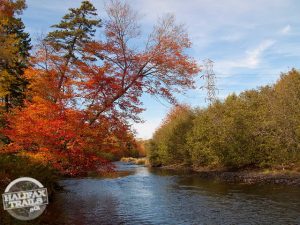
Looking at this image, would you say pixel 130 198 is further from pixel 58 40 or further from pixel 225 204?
pixel 58 40

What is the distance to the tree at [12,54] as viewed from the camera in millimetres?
21922

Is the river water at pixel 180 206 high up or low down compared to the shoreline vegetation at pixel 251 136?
down

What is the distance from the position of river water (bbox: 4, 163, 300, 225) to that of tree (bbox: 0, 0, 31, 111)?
989cm

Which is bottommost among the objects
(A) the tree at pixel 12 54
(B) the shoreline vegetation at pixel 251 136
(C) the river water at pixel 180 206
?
(C) the river water at pixel 180 206

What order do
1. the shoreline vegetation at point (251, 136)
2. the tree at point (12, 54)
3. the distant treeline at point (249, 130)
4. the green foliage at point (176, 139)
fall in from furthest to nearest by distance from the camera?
the green foliage at point (176, 139), the distant treeline at point (249, 130), the shoreline vegetation at point (251, 136), the tree at point (12, 54)

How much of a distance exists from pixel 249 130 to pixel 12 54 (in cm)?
3034

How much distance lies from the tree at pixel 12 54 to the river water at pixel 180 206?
32.4 ft

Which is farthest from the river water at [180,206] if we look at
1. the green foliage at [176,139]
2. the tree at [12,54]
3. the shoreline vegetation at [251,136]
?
the green foliage at [176,139]

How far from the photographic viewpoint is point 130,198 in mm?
25578

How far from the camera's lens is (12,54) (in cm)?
2170

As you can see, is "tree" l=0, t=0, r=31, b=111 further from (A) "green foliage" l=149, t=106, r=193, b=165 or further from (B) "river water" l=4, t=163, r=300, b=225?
(A) "green foliage" l=149, t=106, r=193, b=165

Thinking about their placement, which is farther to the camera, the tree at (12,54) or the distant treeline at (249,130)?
the distant treeline at (249,130)

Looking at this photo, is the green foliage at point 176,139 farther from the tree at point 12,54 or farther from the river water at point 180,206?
the river water at point 180,206

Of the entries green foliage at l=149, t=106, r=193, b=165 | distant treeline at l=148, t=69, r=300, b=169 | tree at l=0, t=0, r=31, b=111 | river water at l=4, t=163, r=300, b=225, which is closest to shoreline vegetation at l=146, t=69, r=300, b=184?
distant treeline at l=148, t=69, r=300, b=169
